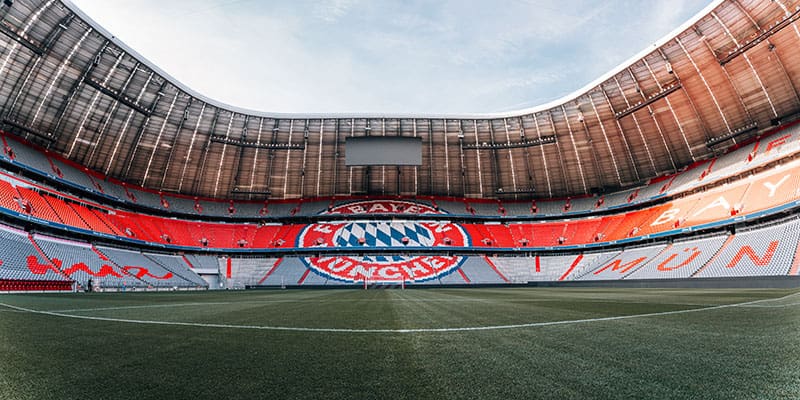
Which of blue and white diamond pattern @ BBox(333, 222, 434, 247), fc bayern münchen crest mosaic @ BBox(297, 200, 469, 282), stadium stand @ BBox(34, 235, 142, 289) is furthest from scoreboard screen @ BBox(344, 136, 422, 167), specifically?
stadium stand @ BBox(34, 235, 142, 289)

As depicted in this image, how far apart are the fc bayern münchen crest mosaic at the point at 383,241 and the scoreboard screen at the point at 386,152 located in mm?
9186

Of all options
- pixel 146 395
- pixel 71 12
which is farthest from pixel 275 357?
pixel 71 12

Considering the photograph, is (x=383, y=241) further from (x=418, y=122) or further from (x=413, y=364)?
(x=413, y=364)

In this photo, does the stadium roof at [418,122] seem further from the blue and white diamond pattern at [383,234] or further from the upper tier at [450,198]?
the blue and white diamond pattern at [383,234]

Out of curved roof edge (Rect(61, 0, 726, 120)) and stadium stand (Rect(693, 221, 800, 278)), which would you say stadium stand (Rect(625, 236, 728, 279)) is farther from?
curved roof edge (Rect(61, 0, 726, 120))

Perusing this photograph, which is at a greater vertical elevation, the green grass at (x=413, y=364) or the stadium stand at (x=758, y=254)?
the stadium stand at (x=758, y=254)

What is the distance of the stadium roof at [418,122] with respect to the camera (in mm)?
28875

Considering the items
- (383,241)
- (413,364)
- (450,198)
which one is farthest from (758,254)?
(413,364)

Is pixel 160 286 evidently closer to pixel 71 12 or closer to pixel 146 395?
pixel 71 12

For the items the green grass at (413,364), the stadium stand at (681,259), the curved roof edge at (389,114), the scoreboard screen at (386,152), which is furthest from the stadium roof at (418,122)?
the green grass at (413,364)

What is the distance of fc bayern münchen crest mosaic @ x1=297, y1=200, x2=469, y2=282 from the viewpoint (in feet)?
136

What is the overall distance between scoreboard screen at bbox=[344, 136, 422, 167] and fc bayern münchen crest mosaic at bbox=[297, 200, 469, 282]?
919 cm

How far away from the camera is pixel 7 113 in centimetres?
2980

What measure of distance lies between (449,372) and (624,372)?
984 millimetres
